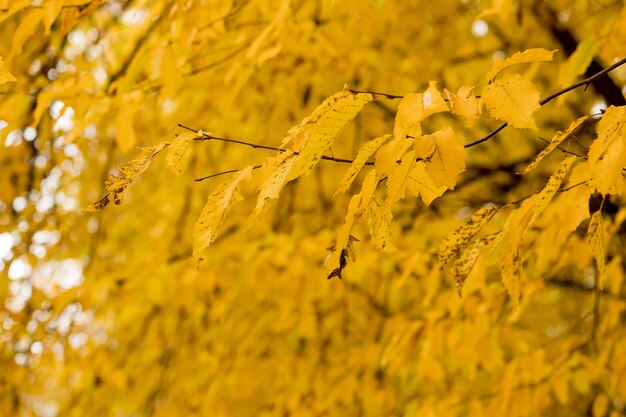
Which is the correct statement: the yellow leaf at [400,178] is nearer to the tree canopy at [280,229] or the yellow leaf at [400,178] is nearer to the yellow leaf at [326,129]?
the yellow leaf at [326,129]

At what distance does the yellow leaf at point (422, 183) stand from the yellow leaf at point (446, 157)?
12cm

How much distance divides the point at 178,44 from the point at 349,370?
1.83m

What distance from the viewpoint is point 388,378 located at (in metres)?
3.35

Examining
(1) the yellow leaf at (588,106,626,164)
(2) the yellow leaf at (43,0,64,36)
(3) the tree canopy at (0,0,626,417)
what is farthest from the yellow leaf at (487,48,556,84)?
(2) the yellow leaf at (43,0,64,36)

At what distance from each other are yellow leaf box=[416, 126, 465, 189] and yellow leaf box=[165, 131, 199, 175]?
41cm

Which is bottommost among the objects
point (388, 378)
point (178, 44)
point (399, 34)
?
point (388, 378)

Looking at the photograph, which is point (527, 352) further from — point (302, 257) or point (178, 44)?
point (178, 44)

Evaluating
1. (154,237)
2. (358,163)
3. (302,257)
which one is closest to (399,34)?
(302,257)

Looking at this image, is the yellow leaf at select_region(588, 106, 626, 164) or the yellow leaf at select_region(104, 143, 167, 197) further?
the yellow leaf at select_region(104, 143, 167, 197)

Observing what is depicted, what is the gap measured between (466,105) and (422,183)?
A: 0.55 ft

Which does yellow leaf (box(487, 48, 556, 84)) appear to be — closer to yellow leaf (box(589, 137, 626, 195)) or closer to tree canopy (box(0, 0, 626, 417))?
yellow leaf (box(589, 137, 626, 195))

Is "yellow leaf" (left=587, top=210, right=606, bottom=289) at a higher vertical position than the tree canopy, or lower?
higher

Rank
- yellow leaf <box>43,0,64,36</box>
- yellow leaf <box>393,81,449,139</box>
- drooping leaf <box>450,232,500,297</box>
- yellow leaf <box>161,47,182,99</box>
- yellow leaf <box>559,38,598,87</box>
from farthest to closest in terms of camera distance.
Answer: yellow leaf <box>559,38,598,87</box>, yellow leaf <box>161,47,182,99</box>, yellow leaf <box>43,0,64,36</box>, drooping leaf <box>450,232,500,297</box>, yellow leaf <box>393,81,449,139</box>

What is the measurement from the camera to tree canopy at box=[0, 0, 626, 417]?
222cm
